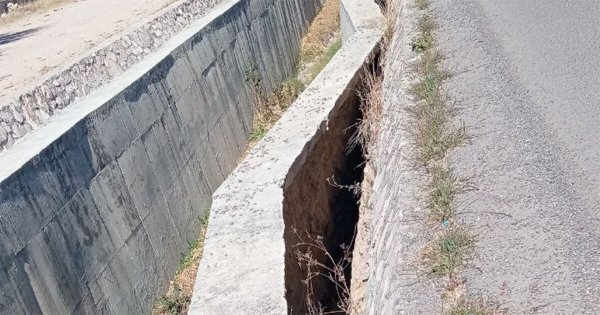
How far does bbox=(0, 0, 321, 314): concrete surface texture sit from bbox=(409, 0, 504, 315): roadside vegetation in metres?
3.21

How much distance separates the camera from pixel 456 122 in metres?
5.62

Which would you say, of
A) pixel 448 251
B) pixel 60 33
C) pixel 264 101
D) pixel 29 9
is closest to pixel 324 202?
pixel 448 251

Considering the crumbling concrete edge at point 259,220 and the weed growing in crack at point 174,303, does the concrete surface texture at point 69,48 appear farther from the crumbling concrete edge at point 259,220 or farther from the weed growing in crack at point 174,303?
the crumbling concrete edge at point 259,220

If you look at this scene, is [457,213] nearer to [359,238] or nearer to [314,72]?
[359,238]

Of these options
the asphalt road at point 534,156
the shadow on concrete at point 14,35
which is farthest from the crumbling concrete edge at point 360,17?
the shadow on concrete at point 14,35

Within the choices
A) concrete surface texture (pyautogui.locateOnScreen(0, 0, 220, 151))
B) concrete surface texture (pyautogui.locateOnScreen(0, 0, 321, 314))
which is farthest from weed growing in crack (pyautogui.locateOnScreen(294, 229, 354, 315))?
concrete surface texture (pyautogui.locateOnScreen(0, 0, 220, 151))

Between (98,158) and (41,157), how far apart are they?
90 centimetres

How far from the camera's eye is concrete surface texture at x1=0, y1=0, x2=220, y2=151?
8.16 meters

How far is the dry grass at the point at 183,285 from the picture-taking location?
761 cm

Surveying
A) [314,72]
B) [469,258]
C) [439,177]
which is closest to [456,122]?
[439,177]

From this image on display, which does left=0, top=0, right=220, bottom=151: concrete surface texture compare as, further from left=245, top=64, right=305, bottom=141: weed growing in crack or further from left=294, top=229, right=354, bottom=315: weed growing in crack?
left=294, top=229, right=354, bottom=315: weed growing in crack

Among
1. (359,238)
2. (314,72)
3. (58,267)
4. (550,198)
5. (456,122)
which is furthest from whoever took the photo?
(314,72)

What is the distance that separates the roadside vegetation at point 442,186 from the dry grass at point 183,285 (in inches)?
128

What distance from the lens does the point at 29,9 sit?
2106 centimetres
